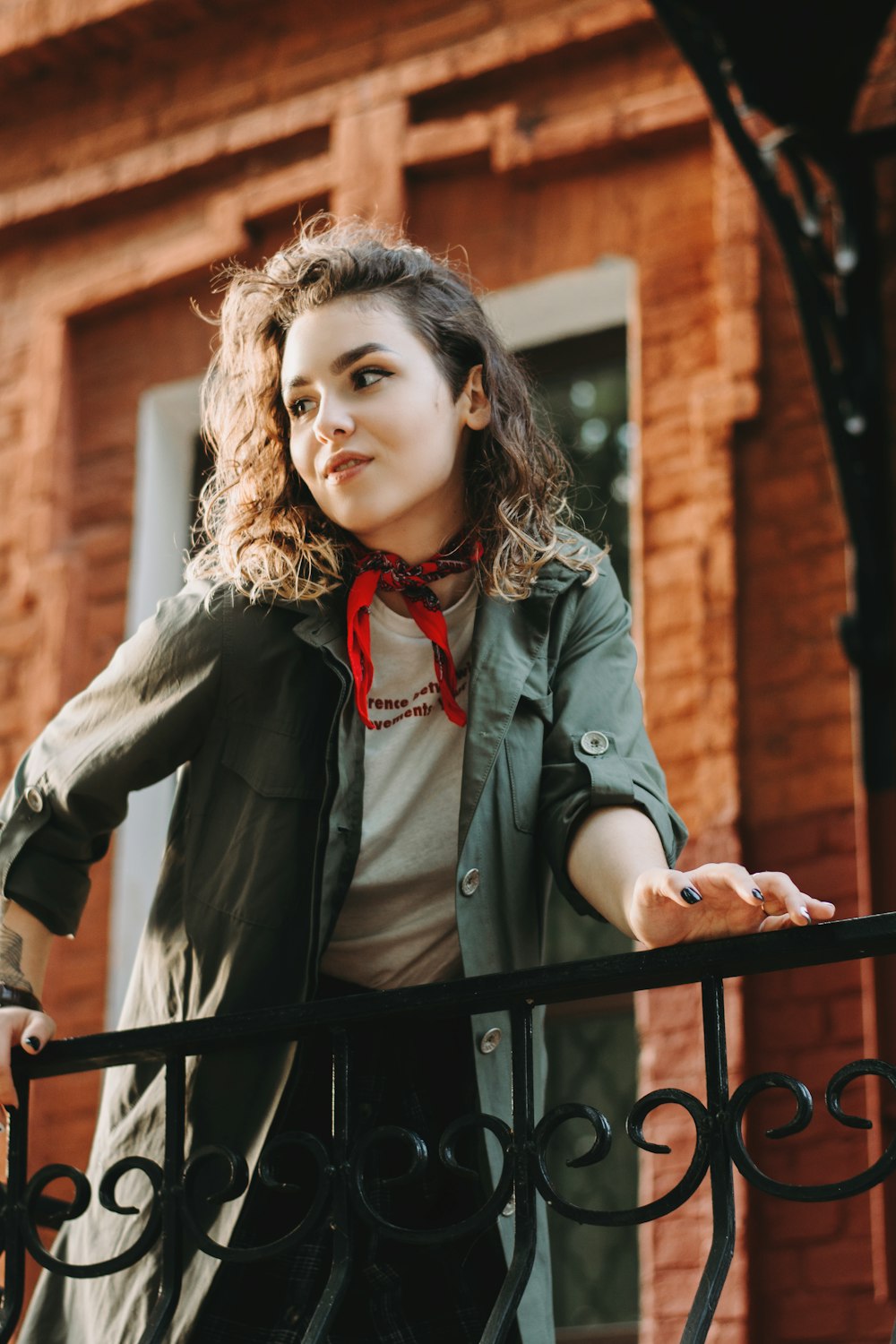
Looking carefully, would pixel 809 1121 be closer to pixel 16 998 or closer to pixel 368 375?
pixel 16 998

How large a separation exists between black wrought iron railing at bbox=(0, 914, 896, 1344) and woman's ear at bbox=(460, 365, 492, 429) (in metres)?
0.96

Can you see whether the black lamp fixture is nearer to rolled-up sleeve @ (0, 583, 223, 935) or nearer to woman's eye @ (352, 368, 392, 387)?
woman's eye @ (352, 368, 392, 387)

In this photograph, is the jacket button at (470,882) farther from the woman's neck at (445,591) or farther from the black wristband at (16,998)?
the black wristband at (16,998)

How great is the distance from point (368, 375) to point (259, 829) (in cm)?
67

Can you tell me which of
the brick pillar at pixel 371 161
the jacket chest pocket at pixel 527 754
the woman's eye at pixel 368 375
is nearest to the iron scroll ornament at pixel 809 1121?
the jacket chest pocket at pixel 527 754

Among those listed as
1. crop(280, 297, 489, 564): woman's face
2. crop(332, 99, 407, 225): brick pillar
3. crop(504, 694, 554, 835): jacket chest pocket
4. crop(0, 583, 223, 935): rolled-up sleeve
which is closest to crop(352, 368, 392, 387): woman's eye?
crop(280, 297, 489, 564): woman's face

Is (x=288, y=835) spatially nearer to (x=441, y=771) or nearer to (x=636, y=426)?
(x=441, y=771)

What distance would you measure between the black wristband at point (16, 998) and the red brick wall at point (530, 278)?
238 cm

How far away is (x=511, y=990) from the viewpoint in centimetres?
235

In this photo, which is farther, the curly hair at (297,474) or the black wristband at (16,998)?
the curly hair at (297,474)

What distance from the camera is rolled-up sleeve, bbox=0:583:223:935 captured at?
9.09 ft

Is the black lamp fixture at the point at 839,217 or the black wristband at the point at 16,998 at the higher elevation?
the black lamp fixture at the point at 839,217

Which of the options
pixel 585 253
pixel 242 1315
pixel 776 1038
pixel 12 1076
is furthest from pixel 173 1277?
pixel 585 253

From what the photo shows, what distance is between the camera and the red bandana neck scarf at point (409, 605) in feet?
9.05
